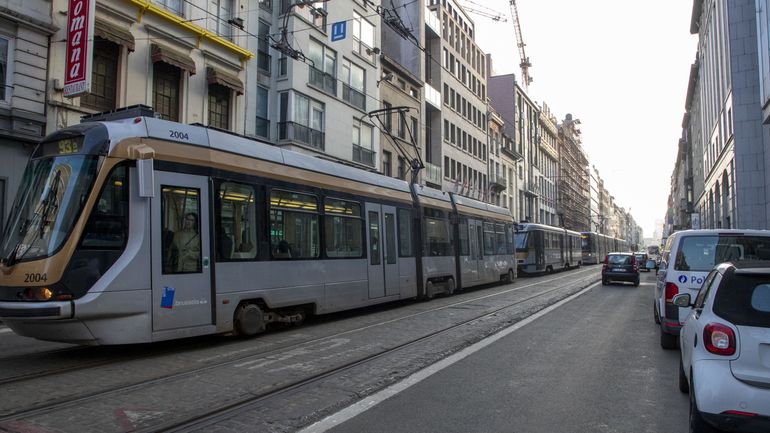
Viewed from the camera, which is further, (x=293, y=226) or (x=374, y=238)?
(x=374, y=238)

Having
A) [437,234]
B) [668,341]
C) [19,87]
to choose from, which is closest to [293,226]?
[668,341]

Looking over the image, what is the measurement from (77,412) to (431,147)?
38972 mm

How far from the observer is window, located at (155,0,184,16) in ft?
62.3

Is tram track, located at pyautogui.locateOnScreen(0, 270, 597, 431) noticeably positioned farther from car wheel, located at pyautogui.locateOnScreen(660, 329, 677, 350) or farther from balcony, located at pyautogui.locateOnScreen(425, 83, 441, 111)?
balcony, located at pyautogui.locateOnScreen(425, 83, 441, 111)

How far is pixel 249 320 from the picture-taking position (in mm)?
9070

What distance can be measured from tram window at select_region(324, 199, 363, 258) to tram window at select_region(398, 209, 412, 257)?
80.3 inches

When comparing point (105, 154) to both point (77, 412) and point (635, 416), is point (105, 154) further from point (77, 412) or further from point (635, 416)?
point (635, 416)

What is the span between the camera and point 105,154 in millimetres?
7168

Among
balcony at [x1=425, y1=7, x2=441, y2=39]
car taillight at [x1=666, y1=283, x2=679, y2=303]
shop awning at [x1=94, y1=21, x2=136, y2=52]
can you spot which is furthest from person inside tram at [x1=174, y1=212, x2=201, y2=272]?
balcony at [x1=425, y1=7, x2=441, y2=39]

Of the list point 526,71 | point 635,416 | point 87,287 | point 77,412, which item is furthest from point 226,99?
point 526,71

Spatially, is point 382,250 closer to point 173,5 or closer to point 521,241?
point 173,5

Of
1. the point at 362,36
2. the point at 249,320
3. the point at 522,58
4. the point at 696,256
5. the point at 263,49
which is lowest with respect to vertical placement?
the point at 249,320

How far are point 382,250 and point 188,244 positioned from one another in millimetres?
5885

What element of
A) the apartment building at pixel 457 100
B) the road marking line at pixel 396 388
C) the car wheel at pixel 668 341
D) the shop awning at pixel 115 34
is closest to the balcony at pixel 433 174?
the apartment building at pixel 457 100
